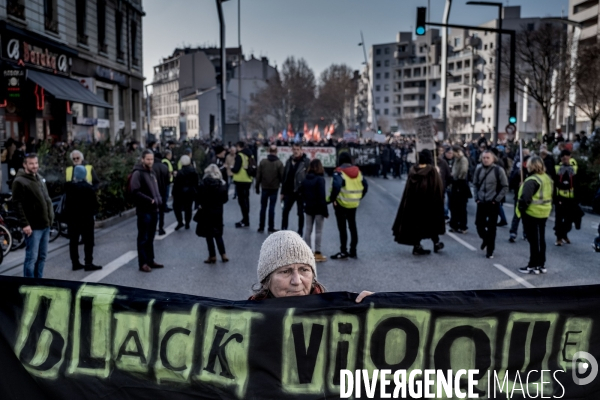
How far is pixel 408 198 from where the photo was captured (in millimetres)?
12094

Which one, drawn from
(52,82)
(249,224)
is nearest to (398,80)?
(52,82)

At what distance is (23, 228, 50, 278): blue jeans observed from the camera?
920 centimetres

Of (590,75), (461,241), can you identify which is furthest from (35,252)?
(590,75)

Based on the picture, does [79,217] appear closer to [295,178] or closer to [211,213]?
[211,213]

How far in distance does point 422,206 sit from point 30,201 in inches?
253

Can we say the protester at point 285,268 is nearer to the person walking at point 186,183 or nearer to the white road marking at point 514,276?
the white road marking at point 514,276

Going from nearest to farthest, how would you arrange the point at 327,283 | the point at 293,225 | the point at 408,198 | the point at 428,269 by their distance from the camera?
the point at 327,283 → the point at 428,269 → the point at 408,198 → the point at 293,225

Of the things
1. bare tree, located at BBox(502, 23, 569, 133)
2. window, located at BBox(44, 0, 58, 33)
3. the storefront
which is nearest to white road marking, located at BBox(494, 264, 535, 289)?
the storefront

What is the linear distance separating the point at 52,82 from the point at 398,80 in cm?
11564

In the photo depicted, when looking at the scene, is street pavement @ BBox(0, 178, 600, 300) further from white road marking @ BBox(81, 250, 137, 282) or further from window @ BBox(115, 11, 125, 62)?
window @ BBox(115, 11, 125, 62)

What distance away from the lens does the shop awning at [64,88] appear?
24583mm

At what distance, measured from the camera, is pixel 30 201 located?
361 inches

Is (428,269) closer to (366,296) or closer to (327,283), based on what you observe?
(327,283)

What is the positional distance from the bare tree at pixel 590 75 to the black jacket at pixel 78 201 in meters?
36.4
